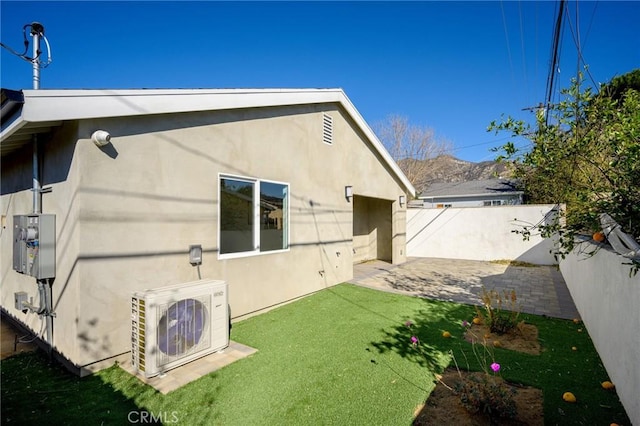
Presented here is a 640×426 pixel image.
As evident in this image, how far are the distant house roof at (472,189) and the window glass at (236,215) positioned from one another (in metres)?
24.3

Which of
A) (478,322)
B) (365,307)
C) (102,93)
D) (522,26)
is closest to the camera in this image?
(102,93)

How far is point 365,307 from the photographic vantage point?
22.9 ft

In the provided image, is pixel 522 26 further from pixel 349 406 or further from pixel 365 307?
pixel 349 406

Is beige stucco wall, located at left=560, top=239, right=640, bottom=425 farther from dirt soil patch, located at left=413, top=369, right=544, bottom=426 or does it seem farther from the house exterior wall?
the house exterior wall

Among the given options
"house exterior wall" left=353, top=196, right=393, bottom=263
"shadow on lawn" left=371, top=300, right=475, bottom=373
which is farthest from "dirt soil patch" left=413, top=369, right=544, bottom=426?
"house exterior wall" left=353, top=196, right=393, bottom=263

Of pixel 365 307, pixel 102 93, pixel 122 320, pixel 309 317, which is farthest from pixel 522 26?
pixel 122 320

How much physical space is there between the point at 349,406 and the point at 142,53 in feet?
41.8

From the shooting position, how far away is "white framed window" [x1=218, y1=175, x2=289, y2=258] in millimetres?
5750

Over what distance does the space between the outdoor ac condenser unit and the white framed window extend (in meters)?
1.29

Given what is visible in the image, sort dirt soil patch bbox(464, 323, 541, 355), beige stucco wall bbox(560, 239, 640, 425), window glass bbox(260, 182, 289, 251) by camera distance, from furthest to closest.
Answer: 1. window glass bbox(260, 182, 289, 251)
2. dirt soil patch bbox(464, 323, 541, 355)
3. beige stucco wall bbox(560, 239, 640, 425)

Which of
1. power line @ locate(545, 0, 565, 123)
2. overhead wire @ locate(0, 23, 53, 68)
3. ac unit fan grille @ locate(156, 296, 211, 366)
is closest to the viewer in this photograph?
ac unit fan grille @ locate(156, 296, 211, 366)

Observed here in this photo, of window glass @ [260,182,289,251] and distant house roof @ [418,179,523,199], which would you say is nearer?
window glass @ [260,182,289,251]

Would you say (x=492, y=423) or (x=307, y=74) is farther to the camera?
(x=307, y=74)

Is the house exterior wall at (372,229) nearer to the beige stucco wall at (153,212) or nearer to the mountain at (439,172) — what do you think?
the beige stucco wall at (153,212)
